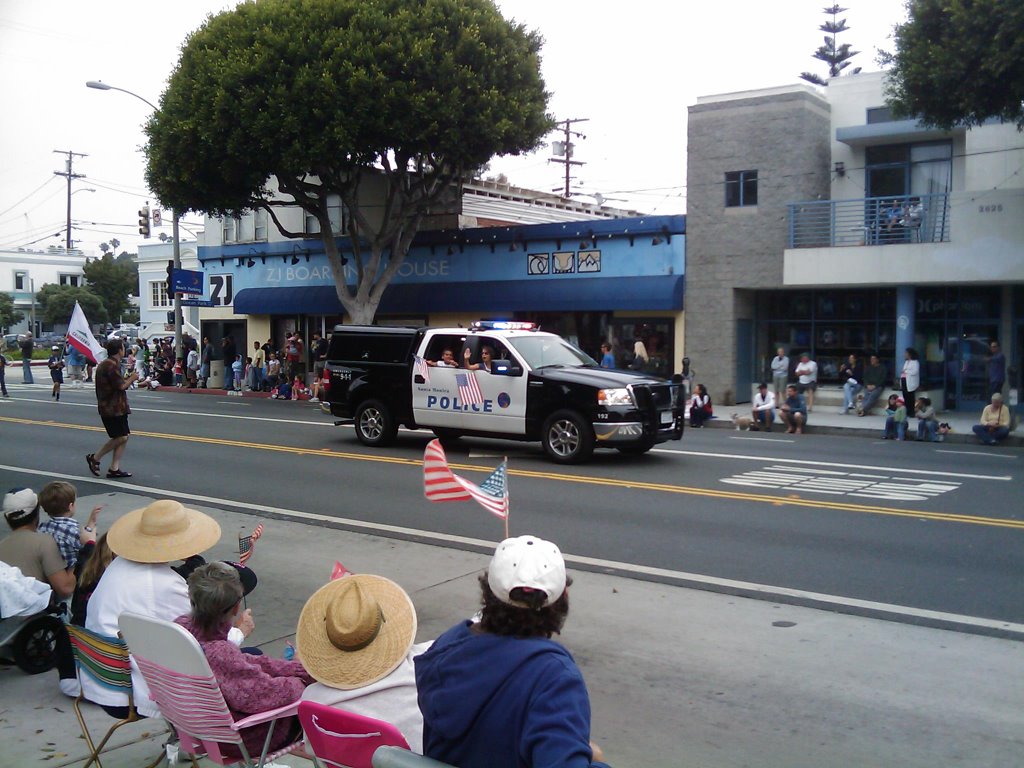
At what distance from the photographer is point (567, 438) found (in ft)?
49.4

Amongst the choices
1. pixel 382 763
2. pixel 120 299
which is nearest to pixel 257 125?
pixel 382 763

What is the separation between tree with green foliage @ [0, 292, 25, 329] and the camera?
7188 cm

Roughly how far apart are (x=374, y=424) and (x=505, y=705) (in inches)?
585

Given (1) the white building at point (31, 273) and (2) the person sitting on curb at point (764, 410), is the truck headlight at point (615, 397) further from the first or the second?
(1) the white building at point (31, 273)

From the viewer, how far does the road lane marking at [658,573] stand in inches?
290

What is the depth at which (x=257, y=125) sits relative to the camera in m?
26.4

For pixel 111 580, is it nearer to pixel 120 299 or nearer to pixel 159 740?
pixel 159 740

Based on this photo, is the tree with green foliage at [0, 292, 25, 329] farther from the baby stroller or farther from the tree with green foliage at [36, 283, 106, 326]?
the baby stroller

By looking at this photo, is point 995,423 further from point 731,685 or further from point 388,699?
point 388,699

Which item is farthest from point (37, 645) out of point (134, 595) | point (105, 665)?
point (105, 665)

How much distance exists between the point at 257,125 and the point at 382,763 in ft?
84.4

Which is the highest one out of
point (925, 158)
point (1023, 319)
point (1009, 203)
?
point (925, 158)

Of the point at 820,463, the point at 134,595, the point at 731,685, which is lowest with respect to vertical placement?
the point at 731,685

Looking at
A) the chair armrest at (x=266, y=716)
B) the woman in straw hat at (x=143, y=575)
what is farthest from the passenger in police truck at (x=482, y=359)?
the chair armrest at (x=266, y=716)
